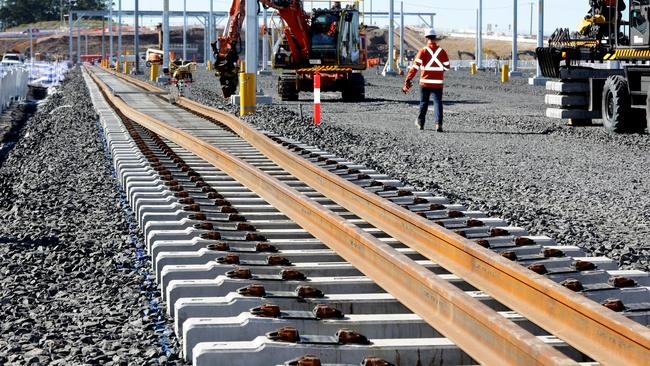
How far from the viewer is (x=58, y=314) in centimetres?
676

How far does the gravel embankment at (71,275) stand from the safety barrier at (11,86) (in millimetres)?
20487

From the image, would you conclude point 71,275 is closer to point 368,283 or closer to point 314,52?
point 368,283

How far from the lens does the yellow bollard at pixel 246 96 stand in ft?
83.4

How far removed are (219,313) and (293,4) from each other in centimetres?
2720

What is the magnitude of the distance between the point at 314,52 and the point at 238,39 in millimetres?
2215

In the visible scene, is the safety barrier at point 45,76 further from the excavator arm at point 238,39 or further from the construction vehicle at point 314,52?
the construction vehicle at point 314,52

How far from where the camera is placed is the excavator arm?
108ft

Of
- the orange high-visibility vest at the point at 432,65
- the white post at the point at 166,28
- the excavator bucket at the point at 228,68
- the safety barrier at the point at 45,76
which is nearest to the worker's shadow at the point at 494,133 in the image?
Result: the orange high-visibility vest at the point at 432,65

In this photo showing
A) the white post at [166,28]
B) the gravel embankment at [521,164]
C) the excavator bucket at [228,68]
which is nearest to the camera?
the gravel embankment at [521,164]

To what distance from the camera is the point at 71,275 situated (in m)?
7.94

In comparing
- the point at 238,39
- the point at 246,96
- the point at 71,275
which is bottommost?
the point at 71,275

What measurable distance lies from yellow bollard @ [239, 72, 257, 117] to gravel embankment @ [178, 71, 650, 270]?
417 mm

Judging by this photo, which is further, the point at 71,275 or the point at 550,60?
the point at 550,60

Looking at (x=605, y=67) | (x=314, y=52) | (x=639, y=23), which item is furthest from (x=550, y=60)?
(x=314, y=52)
